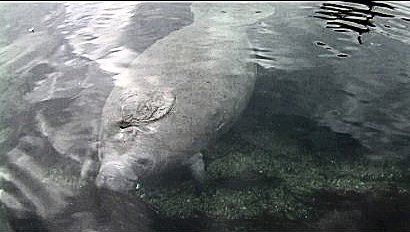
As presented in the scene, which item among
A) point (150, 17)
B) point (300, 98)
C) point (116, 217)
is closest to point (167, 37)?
point (150, 17)

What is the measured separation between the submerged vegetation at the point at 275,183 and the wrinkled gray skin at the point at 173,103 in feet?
0.62

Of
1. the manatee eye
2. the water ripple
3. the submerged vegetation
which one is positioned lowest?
the submerged vegetation

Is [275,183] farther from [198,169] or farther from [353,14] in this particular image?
[353,14]

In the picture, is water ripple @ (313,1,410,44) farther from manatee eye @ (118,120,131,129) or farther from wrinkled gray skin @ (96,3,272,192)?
manatee eye @ (118,120,131,129)

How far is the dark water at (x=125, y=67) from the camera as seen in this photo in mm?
3428

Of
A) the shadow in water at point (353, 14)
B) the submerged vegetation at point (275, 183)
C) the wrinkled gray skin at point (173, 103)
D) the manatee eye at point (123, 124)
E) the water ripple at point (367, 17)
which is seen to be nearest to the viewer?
the submerged vegetation at point (275, 183)

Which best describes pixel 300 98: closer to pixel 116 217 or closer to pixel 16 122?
pixel 116 217

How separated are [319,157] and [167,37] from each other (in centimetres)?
212

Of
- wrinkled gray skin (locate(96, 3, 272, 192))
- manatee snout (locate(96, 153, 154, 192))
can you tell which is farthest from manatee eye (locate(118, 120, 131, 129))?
manatee snout (locate(96, 153, 154, 192))

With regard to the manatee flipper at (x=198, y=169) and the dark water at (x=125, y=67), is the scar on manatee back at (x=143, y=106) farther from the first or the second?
the manatee flipper at (x=198, y=169)

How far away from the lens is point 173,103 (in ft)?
12.1

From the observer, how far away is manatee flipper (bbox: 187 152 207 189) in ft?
11.0

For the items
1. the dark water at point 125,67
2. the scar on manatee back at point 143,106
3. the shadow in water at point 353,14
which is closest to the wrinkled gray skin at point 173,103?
the scar on manatee back at point 143,106

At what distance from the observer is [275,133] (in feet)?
12.2
